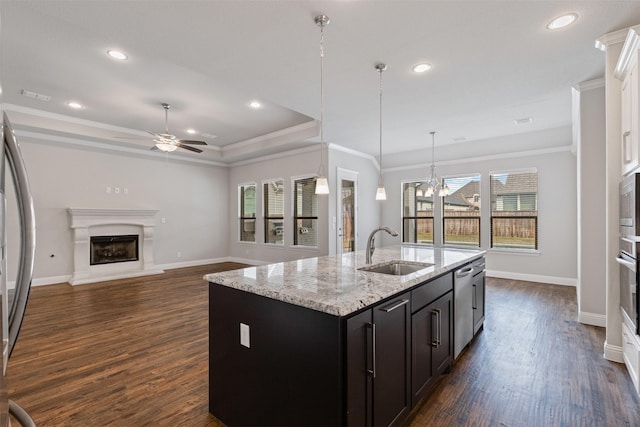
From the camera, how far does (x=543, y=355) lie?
9.34 ft

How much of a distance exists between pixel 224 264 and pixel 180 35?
20.8ft

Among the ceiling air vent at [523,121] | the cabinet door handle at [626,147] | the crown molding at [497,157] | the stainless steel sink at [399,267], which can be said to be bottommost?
the stainless steel sink at [399,267]

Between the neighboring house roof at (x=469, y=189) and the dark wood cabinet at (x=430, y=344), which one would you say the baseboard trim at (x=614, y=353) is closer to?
the dark wood cabinet at (x=430, y=344)

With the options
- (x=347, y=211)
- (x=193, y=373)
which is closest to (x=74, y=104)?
(x=193, y=373)

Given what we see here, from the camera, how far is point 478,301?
3.18 metres

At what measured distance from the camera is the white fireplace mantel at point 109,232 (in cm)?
594

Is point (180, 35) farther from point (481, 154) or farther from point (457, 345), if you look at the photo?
Answer: point (481, 154)

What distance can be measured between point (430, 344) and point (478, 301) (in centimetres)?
138

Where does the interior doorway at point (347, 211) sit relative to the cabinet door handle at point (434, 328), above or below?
above

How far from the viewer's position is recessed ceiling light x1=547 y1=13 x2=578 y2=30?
2.38 m

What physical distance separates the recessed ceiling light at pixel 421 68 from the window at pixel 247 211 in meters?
5.59

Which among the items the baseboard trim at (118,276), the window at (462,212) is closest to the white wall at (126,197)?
the baseboard trim at (118,276)

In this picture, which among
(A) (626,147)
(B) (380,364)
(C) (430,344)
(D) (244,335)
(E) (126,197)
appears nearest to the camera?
(B) (380,364)

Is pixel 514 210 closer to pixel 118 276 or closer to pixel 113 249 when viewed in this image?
pixel 118 276
